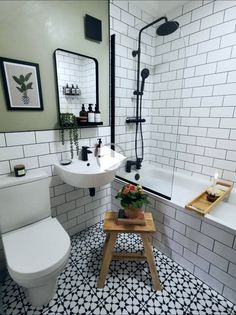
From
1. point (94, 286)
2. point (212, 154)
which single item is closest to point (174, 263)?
point (94, 286)

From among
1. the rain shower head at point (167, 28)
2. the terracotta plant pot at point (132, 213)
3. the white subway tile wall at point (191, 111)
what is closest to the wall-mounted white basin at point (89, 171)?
the terracotta plant pot at point (132, 213)

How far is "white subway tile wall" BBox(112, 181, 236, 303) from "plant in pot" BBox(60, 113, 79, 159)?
0.90 metres

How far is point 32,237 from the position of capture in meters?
1.23

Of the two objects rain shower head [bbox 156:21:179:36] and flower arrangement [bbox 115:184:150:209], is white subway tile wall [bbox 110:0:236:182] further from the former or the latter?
flower arrangement [bbox 115:184:150:209]

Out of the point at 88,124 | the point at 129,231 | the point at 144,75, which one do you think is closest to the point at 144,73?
the point at 144,75

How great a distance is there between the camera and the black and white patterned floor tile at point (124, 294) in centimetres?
120

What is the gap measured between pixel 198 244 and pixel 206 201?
1.22 ft

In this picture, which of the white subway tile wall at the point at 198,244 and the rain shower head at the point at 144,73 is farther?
the rain shower head at the point at 144,73

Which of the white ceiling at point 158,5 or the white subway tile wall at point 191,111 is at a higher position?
the white ceiling at point 158,5

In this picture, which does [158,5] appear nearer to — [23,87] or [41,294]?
[23,87]

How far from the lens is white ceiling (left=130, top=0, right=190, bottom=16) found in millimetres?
1905

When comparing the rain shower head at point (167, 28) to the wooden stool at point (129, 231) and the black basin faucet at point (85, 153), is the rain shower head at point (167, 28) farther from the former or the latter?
the wooden stool at point (129, 231)

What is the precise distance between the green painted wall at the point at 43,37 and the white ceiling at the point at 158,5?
1.70ft

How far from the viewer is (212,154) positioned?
1.94 metres
